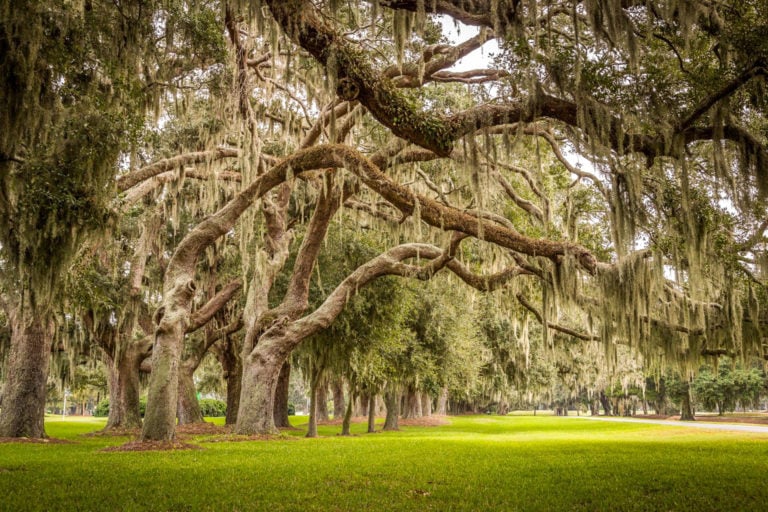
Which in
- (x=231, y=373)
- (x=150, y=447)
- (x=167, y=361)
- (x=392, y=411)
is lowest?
(x=392, y=411)

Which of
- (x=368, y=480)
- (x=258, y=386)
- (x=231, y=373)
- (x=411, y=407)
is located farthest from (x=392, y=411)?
(x=368, y=480)

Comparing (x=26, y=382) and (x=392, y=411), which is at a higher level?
(x=26, y=382)

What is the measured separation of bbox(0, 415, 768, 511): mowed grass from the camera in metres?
5.75

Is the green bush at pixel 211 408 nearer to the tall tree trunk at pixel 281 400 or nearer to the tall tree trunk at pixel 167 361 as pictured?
the tall tree trunk at pixel 281 400

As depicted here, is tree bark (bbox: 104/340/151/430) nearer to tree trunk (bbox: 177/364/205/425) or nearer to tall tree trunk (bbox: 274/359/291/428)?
tree trunk (bbox: 177/364/205/425)

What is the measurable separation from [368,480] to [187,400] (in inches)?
704

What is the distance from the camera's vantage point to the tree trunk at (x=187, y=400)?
21.8 m

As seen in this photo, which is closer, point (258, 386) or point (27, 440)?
point (27, 440)

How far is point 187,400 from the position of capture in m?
22.9

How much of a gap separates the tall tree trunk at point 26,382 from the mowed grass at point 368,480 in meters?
2.07

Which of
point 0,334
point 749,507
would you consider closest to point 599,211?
point 749,507

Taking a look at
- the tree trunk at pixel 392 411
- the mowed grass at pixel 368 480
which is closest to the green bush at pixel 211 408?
the tree trunk at pixel 392 411

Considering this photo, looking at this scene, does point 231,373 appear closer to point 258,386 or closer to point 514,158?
point 258,386

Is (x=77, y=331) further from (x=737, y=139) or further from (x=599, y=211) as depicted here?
(x=737, y=139)
